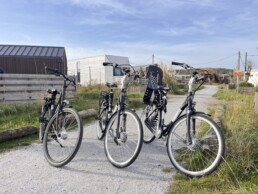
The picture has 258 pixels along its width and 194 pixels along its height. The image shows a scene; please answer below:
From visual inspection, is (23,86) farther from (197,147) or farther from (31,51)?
(31,51)

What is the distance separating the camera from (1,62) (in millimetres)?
17812

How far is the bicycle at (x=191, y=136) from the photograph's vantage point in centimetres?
269

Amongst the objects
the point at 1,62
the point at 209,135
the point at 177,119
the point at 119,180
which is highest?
the point at 1,62

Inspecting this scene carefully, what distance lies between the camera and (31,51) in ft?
61.3

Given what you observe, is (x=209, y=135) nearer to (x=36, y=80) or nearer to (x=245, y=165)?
(x=245, y=165)

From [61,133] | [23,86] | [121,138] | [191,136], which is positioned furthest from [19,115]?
[191,136]

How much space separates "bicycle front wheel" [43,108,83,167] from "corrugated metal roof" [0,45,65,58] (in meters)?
15.0

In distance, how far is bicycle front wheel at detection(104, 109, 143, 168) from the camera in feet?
10.3

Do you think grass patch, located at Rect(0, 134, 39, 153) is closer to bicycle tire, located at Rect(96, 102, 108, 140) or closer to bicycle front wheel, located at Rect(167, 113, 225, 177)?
bicycle tire, located at Rect(96, 102, 108, 140)

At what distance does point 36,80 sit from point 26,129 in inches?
179

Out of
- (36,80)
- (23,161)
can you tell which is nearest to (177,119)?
(23,161)

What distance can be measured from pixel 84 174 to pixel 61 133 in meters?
0.78

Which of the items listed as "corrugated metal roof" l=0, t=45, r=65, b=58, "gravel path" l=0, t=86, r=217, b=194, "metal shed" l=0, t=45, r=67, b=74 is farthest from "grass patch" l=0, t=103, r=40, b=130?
"corrugated metal roof" l=0, t=45, r=65, b=58

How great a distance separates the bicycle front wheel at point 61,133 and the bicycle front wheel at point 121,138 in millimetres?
445
